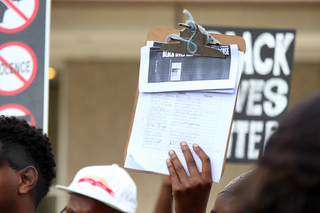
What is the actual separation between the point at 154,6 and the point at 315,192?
12.3ft

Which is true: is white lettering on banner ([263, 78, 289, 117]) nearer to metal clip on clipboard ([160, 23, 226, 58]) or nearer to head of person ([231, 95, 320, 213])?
metal clip on clipboard ([160, 23, 226, 58])

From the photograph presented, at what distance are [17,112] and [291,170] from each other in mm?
1663

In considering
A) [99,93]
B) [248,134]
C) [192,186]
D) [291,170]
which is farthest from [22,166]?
[99,93]

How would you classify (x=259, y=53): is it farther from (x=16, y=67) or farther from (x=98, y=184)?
(x=16, y=67)

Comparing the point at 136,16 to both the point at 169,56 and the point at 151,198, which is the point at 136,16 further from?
the point at 169,56

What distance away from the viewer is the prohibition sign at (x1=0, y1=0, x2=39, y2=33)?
75.3 inches

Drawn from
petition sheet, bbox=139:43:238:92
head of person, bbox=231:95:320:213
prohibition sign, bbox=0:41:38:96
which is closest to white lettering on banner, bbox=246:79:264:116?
prohibition sign, bbox=0:41:38:96

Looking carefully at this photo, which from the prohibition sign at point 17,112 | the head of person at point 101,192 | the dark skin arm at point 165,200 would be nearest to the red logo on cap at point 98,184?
the head of person at point 101,192

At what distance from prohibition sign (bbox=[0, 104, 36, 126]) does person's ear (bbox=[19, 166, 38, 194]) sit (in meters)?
0.38

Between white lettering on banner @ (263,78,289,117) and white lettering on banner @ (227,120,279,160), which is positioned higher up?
white lettering on banner @ (263,78,289,117)

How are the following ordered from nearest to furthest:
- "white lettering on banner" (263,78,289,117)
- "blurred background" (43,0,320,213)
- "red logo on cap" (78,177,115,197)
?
"red logo on cap" (78,177,115,197)
"white lettering on banner" (263,78,289,117)
"blurred background" (43,0,320,213)

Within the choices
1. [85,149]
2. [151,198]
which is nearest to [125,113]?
[85,149]

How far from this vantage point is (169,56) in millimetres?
1147

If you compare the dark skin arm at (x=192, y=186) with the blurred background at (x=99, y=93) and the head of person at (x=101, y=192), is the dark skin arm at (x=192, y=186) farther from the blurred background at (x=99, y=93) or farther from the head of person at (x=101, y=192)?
the blurred background at (x=99, y=93)
